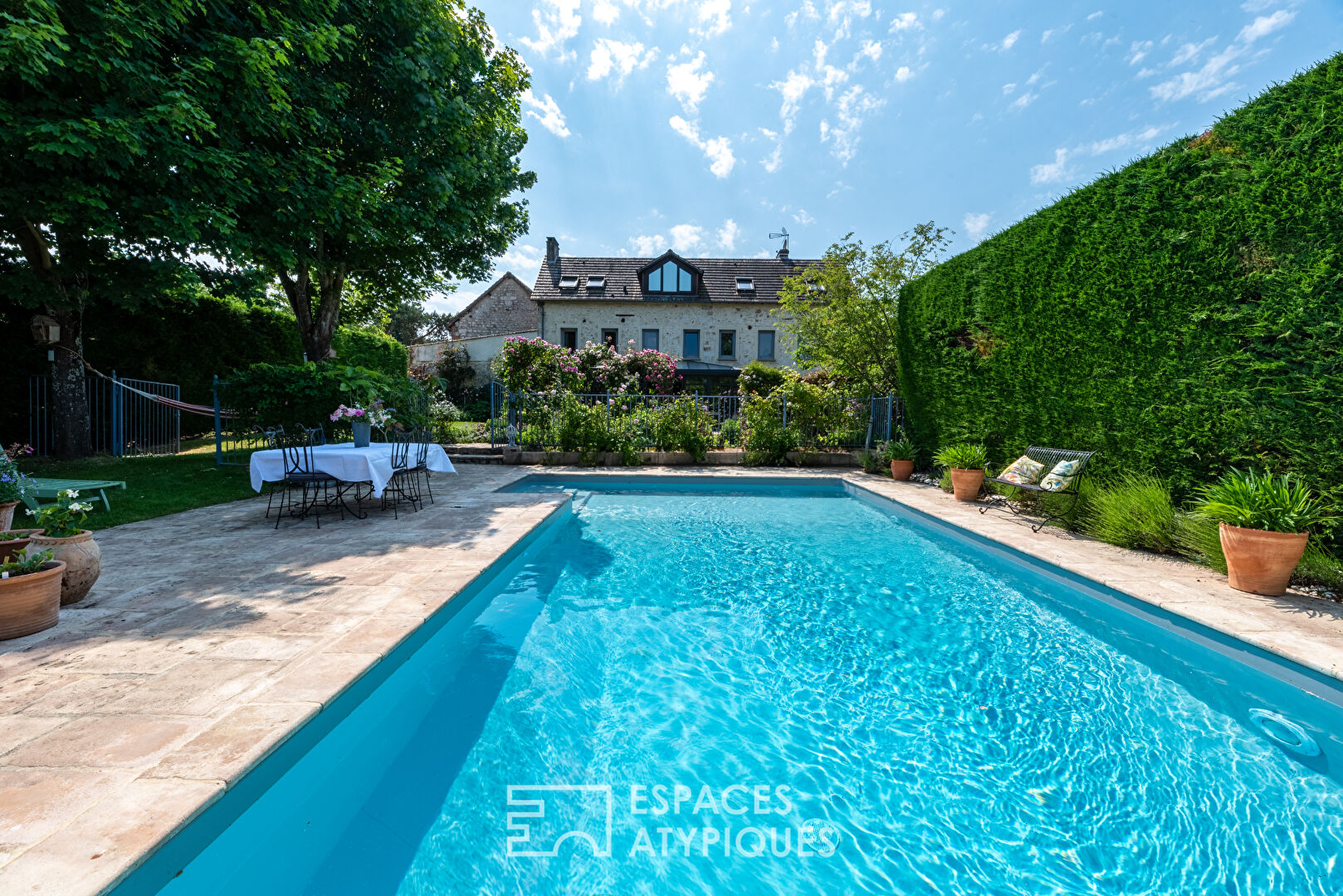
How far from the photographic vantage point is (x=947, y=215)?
12133 millimetres

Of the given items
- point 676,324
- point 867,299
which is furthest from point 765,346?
point 867,299

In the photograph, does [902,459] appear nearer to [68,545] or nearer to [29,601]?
[68,545]

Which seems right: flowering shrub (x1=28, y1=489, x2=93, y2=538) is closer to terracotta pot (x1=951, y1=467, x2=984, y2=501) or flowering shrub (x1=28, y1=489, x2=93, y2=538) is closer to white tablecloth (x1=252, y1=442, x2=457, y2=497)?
white tablecloth (x1=252, y1=442, x2=457, y2=497)

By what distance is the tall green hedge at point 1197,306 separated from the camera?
13.1 ft

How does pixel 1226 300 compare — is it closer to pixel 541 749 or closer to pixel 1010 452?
pixel 1010 452

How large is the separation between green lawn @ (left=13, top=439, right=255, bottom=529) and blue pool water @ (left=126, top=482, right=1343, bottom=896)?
4.81 metres

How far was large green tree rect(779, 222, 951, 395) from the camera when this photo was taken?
40.4 ft

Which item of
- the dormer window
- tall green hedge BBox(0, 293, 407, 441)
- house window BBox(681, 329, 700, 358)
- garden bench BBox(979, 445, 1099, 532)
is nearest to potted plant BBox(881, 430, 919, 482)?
garden bench BBox(979, 445, 1099, 532)

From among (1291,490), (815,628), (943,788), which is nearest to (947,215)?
(1291,490)

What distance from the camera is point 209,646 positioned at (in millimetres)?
2783

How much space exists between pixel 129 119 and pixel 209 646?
6.81m

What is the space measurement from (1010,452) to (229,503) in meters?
10.5

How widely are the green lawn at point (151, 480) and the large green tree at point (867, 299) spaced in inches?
458

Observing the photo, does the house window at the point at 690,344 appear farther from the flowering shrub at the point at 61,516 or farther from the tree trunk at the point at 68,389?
the flowering shrub at the point at 61,516
